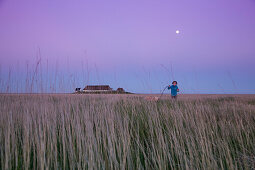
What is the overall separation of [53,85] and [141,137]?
2.82 m

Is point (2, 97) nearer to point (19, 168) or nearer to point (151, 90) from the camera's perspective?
point (19, 168)

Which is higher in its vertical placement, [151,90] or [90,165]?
[151,90]

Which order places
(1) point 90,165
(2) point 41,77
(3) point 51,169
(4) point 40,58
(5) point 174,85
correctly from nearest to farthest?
(1) point 90,165 → (3) point 51,169 → (4) point 40,58 → (2) point 41,77 → (5) point 174,85

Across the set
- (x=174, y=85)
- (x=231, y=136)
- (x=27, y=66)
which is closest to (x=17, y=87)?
(x=27, y=66)

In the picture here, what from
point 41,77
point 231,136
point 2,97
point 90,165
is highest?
point 41,77

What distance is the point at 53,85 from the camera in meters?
4.05

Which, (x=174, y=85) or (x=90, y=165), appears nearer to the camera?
(x=90, y=165)

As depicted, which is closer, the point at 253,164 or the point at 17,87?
the point at 253,164

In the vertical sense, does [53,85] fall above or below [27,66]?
below

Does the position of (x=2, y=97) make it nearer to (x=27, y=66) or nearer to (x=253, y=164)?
(x=27, y=66)

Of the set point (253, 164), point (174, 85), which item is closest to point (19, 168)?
point (253, 164)

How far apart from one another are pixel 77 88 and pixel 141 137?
265cm

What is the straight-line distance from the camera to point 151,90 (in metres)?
4.17

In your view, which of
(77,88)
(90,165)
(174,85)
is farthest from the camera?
(174,85)
